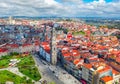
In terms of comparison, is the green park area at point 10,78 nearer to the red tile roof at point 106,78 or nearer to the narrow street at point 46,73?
the narrow street at point 46,73

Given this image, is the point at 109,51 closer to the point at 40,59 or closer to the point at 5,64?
the point at 40,59

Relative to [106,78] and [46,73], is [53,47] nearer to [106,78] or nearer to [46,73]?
[46,73]

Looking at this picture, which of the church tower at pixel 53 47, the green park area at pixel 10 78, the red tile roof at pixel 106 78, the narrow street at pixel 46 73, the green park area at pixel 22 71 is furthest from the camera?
the church tower at pixel 53 47

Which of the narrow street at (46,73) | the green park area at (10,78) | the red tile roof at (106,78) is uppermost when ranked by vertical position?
the red tile roof at (106,78)

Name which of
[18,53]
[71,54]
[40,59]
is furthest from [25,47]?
[71,54]

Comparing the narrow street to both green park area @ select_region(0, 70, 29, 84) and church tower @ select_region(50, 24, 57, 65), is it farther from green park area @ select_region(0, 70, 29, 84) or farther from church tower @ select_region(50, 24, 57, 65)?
green park area @ select_region(0, 70, 29, 84)

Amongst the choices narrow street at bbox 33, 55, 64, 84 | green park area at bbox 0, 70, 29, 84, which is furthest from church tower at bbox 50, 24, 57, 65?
green park area at bbox 0, 70, 29, 84

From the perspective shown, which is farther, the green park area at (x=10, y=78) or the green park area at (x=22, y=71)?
Answer: the green park area at (x=22, y=71)

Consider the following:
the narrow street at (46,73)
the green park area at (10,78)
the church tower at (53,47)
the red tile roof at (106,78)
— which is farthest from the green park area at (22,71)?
the red tile roof at (106,78)
